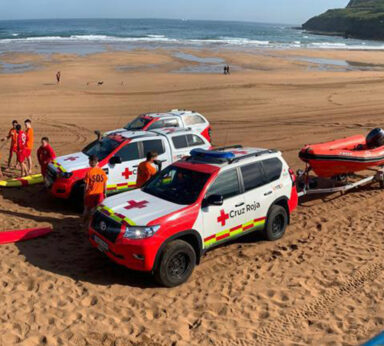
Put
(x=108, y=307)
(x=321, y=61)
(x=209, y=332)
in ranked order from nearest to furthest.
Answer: (x=209, y=332) → (x=108, y=307) → (x=321, y=61)

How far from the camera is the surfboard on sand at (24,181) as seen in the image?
38.3 ft

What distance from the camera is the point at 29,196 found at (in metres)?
11.2

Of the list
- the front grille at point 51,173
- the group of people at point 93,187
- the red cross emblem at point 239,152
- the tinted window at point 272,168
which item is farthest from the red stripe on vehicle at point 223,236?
the front grille at point 51,173

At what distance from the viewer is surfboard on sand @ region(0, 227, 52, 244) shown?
8469 millimetres

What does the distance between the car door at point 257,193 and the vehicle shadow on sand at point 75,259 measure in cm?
235

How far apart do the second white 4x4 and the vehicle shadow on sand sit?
0.54 meters

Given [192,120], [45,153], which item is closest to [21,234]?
[45,153]

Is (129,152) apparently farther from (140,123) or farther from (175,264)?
(140,123)

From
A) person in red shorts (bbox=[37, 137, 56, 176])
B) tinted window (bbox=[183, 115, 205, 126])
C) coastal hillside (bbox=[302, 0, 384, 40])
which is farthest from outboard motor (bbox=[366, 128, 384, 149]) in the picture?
coastal hillside (bbox=[302, 0, 384, 40])

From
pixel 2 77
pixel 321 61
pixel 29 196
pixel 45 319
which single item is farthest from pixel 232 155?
pixel 321 61

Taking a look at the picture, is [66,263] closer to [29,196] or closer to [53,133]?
[29,196]

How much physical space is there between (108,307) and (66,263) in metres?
1.70

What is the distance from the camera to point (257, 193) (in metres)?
8.22

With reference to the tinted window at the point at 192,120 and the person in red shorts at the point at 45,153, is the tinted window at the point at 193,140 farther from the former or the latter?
the person in red shorts at the point at 45,153
